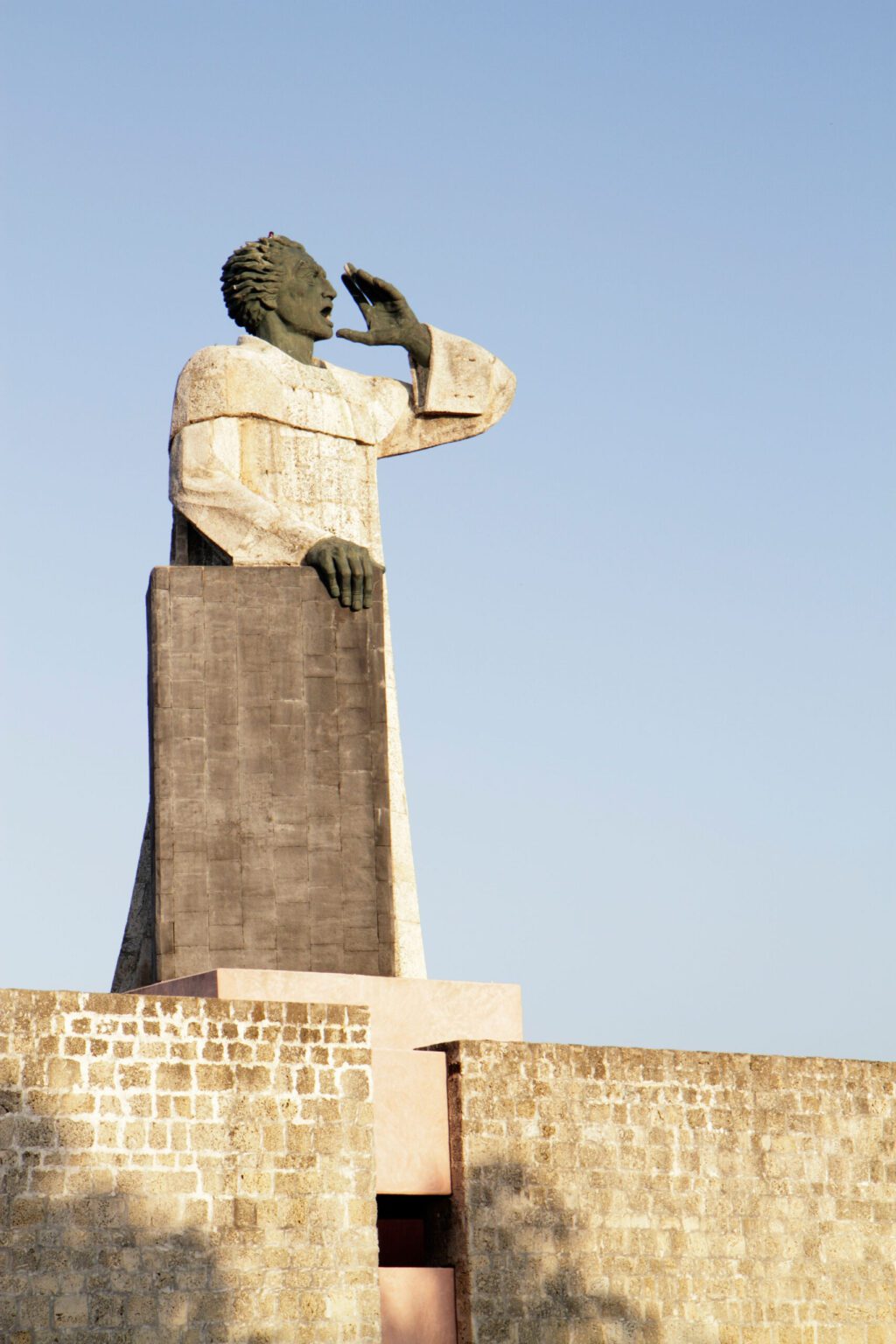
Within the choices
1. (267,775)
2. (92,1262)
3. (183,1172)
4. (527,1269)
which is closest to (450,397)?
(267,775)

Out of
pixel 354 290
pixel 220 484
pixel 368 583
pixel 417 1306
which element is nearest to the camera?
pixel 417 1306

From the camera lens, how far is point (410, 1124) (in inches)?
451

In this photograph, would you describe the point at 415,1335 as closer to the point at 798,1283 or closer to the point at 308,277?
the point at 798,1283

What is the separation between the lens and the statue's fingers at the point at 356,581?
12812 mm

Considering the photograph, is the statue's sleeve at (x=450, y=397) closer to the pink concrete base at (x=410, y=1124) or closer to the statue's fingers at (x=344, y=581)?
the statue's fingers at (x=344, y=581)

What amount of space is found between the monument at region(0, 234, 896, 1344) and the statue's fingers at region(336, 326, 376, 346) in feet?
0.61

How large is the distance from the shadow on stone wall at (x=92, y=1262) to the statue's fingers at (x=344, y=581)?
385cm

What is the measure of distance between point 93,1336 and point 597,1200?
3.25 meters

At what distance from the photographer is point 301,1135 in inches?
427

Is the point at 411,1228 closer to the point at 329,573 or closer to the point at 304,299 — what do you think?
the point at 329,573

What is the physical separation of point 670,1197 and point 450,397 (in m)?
5.32

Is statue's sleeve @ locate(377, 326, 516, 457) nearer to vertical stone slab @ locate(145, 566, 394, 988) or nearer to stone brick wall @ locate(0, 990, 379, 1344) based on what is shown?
vertical stone slab @ locate(145, 566, 394, 988)

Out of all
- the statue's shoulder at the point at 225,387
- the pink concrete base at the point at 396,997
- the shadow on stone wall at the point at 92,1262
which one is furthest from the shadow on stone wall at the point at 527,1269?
the statue's shoulder at the point at 225,387

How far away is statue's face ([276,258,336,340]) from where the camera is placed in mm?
13672
